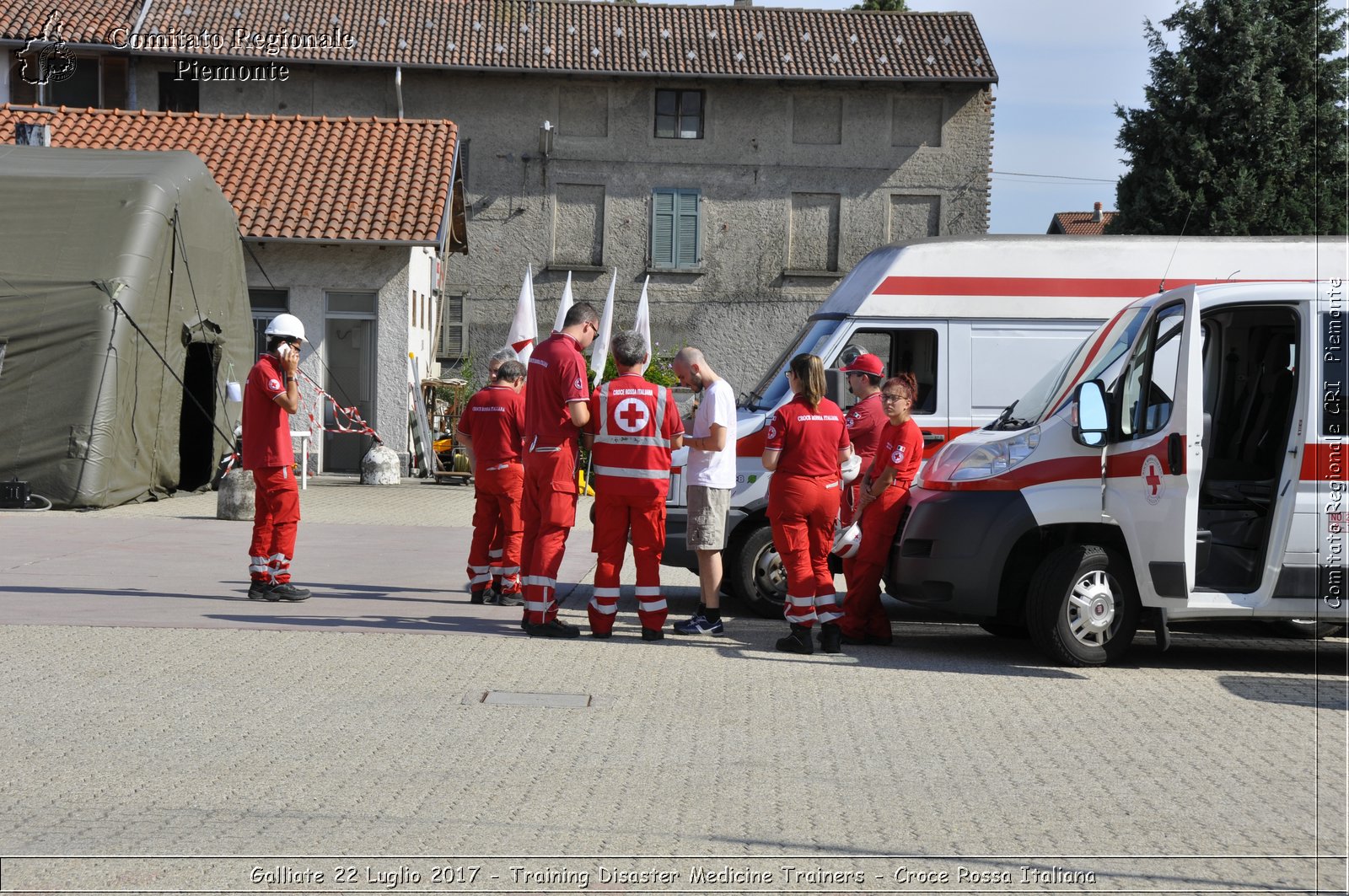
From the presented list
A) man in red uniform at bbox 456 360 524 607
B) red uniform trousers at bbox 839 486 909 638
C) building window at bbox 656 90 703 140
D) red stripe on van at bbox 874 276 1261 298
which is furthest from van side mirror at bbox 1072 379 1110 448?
building window at bbox 656 90 703 140

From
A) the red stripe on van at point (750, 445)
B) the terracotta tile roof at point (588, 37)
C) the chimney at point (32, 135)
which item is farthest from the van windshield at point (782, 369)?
the terracotta tile roof at point (588, 37)

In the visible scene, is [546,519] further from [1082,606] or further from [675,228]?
[675,228]

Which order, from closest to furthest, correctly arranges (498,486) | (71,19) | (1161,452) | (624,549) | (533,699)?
(533,699)
(1161,452)
(624,549)
(498,486)
(71,19)

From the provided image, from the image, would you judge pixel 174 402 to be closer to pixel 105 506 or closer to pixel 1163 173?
pixel 105 506

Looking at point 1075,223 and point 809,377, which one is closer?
point 809,377

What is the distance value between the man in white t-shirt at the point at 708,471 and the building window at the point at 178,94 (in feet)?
101

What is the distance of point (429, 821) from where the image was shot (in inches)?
202

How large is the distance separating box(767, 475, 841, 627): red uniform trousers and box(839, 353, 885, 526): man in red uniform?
3.46 feet

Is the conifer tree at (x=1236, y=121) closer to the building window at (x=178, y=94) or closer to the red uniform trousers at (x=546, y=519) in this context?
the building window at (x=178, y=94)

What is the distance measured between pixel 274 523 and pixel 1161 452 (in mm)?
5941

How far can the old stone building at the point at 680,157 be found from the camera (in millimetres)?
37469

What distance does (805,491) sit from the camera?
9.10 meters

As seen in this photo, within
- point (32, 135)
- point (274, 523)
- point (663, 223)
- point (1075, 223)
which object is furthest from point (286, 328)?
point (1075, 223)

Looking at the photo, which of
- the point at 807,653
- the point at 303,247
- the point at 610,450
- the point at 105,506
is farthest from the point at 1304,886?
the point at 303,247
